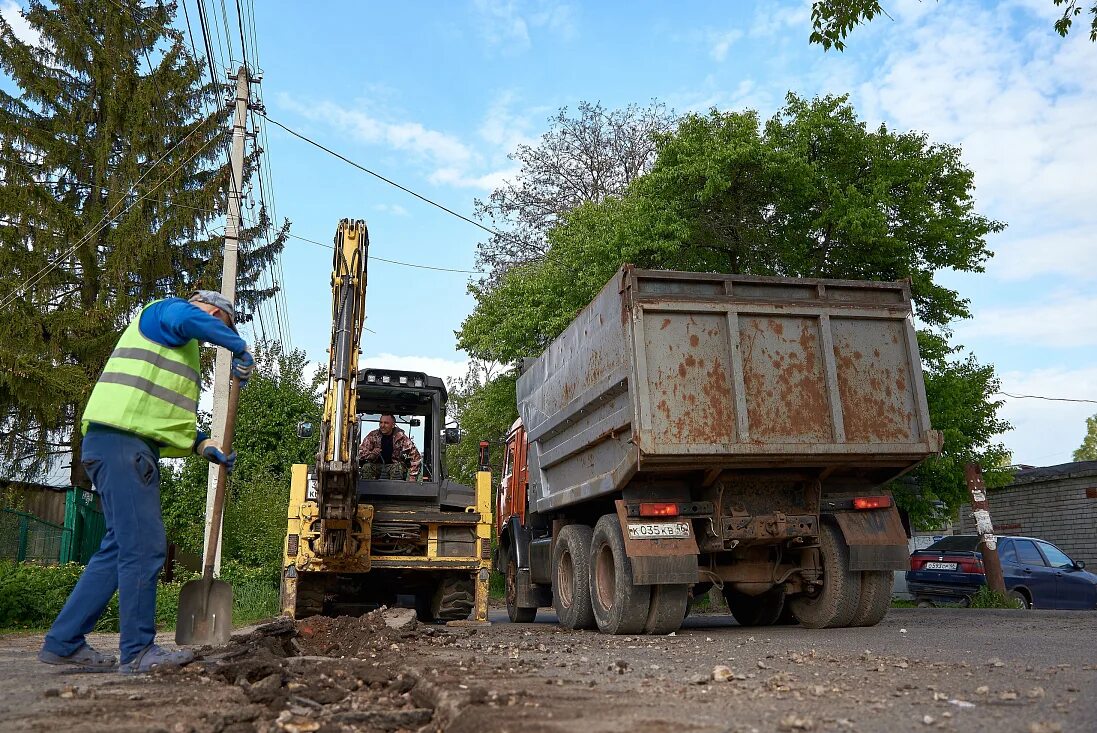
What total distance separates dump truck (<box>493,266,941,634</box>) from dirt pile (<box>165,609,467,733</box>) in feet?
8.01

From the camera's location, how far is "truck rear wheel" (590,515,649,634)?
7965mm

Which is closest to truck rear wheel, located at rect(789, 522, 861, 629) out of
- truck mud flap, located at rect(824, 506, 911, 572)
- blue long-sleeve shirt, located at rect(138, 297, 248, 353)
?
truck mud flap, located at rect(824, 506, 911, 572)

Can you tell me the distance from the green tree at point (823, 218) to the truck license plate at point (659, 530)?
30.1 feet

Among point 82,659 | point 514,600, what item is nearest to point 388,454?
point 514,600

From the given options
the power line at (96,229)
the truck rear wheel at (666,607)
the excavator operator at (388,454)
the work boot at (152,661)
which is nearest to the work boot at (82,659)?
the work boot at (152,661)

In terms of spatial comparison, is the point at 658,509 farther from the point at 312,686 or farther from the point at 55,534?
the point at 55,534

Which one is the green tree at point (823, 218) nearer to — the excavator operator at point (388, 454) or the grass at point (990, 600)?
the grass at point (990, 600)

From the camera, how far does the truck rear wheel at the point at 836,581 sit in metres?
8.35

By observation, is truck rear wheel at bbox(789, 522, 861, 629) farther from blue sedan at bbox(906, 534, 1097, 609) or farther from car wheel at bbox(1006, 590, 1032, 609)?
blue sedan at bbox(906, 534, 1097, 609)

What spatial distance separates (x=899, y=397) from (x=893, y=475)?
34.6 inches

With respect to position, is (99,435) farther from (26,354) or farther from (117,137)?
(117,137)

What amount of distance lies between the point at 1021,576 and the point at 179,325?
1446 cm

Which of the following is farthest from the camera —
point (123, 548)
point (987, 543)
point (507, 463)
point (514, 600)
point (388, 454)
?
point (987, 543)

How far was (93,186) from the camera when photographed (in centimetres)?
1984
